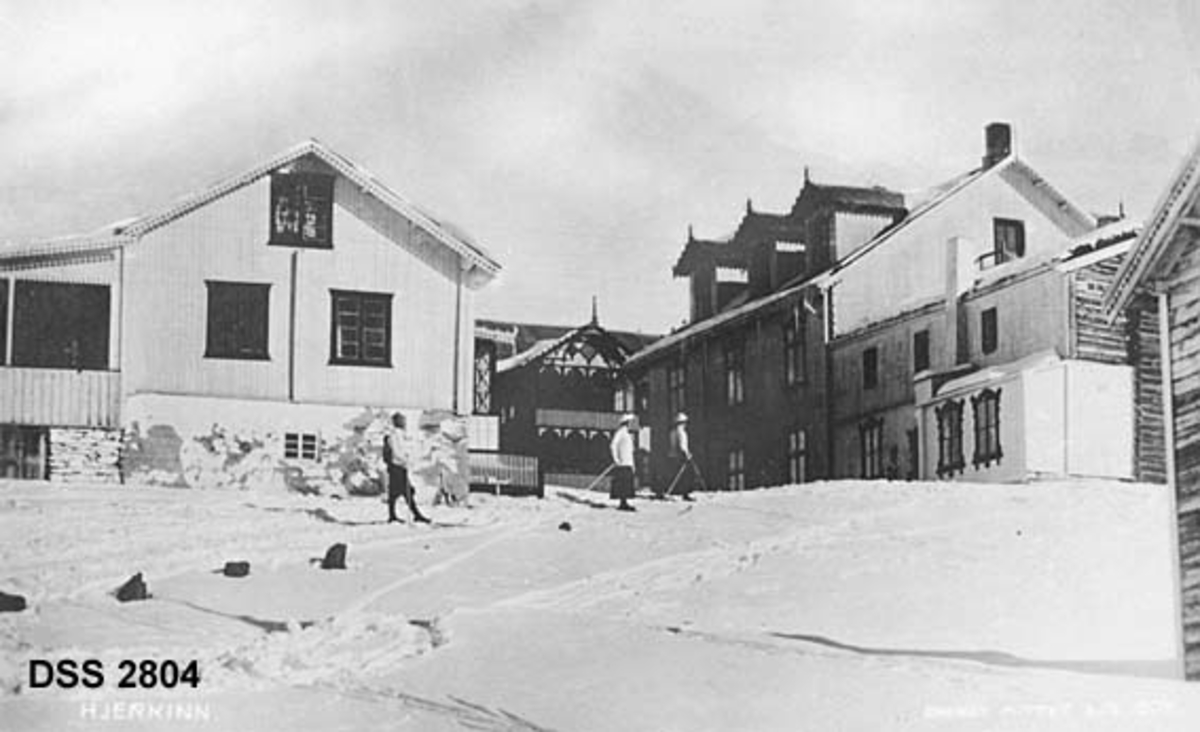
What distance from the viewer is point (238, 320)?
634cm

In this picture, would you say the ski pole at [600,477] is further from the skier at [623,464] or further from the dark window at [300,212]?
the dark window at [300,212]

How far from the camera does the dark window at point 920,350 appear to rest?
273 inches

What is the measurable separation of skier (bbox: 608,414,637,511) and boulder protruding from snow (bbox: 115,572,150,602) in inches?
53.7

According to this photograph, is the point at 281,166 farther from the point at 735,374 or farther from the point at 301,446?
the point at 735,374

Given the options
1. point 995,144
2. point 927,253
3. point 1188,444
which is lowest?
point 1188,444

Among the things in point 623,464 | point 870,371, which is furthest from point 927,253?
point 623,464

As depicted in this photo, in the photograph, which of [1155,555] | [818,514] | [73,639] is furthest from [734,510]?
[73,639]

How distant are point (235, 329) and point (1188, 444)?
2891mm

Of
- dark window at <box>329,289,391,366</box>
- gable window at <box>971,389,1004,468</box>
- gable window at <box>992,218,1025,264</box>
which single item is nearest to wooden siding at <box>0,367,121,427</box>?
dark window at <box>329,289,391,366</box>

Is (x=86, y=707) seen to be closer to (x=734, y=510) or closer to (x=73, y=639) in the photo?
(x=73, y=639)

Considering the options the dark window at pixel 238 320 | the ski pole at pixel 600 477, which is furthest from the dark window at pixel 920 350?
the dark window at pixel 238 320

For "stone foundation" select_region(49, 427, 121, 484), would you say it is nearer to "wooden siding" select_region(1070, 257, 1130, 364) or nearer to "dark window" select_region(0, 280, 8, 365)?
"dark window" select_region(0, 280, 8, 365)

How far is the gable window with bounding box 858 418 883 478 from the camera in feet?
22.5

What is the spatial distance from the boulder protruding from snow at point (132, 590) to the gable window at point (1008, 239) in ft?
9.04
